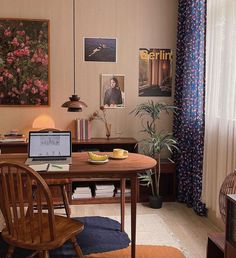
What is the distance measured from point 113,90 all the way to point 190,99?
3.42 feet

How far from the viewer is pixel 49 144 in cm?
284

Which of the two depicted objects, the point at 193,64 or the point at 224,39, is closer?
the point at 224,39

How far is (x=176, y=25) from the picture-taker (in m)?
4.47

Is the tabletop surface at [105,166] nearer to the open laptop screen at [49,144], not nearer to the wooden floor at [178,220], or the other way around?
the open laptop screen at [49,144]

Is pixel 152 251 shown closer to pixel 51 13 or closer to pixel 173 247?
pixel 173 247

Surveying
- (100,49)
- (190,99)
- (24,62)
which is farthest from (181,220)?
(24,62)

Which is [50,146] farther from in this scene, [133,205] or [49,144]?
[133,205]

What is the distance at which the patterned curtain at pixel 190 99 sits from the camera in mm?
3668

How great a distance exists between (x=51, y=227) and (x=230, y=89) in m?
1.91

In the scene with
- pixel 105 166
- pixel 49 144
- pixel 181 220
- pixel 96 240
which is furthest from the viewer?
pixel 181 220

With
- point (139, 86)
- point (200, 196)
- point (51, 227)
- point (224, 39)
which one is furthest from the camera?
point (139, 86)

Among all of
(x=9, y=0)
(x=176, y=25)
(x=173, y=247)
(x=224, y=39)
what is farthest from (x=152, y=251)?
(x=9, y=0)

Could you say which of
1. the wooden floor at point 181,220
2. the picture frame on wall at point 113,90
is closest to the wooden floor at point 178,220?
the wooden floor at point 181,220

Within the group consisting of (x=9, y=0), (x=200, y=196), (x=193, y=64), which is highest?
(x=9, y=0)
